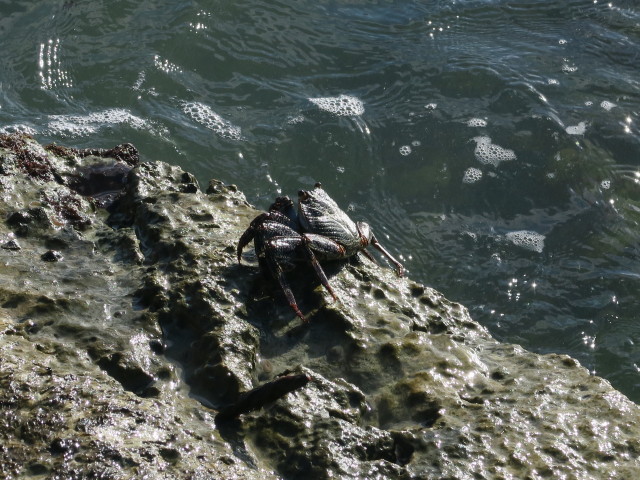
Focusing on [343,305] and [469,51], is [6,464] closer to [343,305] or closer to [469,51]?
[343,305]

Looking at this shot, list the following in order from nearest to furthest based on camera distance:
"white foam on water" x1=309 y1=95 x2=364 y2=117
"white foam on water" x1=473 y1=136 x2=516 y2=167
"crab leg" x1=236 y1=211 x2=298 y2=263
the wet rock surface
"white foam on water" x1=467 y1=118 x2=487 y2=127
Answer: the wet rock surface
"crab leg" x1=236 y1=211 x2=298 y2=263
"white foam on water" x1=473 y1=136 x2=516 y2=167
"white foam on water" x1=467 y1=118 x2=487 y2=127
"white foam on water" x1=309 y1=95 x2=364 y2=117

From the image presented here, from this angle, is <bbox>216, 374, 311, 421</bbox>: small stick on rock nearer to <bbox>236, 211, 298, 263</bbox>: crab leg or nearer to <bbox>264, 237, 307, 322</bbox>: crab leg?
<bbox>264, 237, 307, 322</bbox>: crab leg

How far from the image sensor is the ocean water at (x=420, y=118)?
22.1 feet

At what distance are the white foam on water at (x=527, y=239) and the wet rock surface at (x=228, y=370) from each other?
270 cm

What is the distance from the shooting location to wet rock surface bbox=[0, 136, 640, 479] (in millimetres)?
2974

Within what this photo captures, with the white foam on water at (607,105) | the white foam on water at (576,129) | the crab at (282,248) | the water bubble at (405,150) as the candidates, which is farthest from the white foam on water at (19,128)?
the white foam on water at (607,105)

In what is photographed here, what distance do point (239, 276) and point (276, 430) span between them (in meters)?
1.13

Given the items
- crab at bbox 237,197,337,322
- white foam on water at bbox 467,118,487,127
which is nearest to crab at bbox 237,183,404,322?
crab at bbox 237,197,337,322

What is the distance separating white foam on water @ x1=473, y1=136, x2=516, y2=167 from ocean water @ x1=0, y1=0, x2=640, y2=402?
2cm

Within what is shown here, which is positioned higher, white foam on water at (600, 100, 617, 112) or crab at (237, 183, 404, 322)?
crab at (237, 183, 404, 322)

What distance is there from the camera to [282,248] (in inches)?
162

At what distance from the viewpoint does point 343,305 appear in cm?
406

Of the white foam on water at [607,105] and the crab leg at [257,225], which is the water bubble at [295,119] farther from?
the crab leg at [257,225]

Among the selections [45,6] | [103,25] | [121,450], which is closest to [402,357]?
[121,450]
